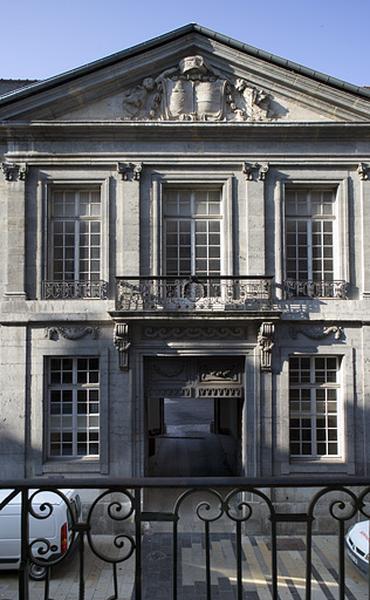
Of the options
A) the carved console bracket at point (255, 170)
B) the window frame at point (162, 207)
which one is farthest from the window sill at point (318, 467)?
the carved console bracket at point (255, 170)

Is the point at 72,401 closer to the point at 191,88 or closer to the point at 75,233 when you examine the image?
the point at 75,233

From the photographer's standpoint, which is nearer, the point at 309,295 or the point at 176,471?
the point at 309,295

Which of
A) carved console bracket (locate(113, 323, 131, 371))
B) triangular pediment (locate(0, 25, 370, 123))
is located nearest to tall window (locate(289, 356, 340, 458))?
carved console bracket (locate(113, 323, 131, 371))

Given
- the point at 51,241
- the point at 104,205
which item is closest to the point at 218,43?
the point at 104,205

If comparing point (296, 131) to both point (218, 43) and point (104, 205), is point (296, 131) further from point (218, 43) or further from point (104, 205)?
point (104, 205)

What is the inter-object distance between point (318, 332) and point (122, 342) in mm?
4500

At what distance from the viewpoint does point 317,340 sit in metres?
11.2

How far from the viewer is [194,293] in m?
11.2

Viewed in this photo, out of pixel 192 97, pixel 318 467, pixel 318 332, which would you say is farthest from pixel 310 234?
pixel 318 467

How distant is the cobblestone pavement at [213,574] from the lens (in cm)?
781

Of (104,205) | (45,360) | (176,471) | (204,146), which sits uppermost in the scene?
(204,146)

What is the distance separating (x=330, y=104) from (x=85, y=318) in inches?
302

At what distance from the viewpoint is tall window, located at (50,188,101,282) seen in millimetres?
11617

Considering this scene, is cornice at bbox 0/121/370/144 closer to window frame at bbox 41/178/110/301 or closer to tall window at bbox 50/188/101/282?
window frame at bbox 41/178/110/301
